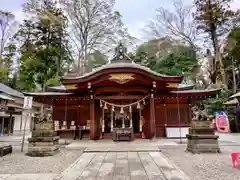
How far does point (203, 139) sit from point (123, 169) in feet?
10.9

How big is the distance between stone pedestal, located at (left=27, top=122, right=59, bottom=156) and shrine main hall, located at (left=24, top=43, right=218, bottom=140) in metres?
2.80

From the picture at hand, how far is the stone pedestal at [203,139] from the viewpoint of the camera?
231 inches

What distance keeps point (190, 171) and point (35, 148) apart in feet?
15.8

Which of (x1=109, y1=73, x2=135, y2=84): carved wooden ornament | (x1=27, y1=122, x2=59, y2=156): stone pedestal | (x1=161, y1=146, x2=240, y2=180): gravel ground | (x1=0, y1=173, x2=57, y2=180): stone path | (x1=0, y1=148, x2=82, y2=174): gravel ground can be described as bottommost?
(x1=0, y1=148, x2=82, y2=174): gravel ground

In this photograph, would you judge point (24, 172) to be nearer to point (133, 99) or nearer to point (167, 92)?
point (133, 99)

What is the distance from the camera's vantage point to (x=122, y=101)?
969cm

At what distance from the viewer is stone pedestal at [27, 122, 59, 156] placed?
227 inches

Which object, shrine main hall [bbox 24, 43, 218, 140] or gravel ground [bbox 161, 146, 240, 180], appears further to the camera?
shrine main hall [bbox 24, 43, 218, 140]

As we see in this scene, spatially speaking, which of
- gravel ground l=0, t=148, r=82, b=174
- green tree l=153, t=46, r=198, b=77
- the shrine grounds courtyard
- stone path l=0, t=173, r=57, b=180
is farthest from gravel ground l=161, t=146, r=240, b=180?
green tree l=153, t=46, r=198, b=77

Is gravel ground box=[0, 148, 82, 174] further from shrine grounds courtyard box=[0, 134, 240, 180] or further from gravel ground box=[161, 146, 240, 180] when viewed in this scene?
gravel ground box=[161, 146, 240, 180]

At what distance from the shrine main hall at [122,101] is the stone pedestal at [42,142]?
2.80 m

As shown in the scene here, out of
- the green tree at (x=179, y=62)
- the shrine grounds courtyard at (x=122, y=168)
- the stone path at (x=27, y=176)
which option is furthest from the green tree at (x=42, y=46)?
the stone path at (x=27, y=176)

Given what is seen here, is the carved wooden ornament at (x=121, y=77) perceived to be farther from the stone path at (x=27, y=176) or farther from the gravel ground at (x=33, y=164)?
the stone path at (x=27, y=176)

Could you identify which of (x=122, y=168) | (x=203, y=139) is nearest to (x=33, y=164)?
(x=122, y=168)
